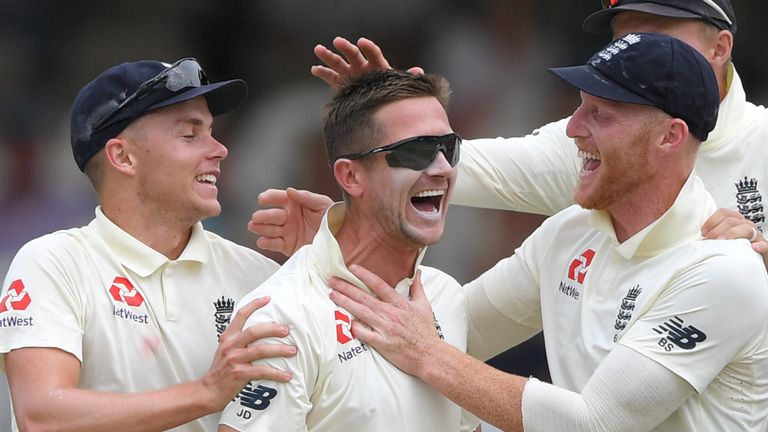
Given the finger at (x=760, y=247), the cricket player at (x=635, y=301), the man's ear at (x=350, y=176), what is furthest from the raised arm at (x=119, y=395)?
the finger at (x=760, y=247)

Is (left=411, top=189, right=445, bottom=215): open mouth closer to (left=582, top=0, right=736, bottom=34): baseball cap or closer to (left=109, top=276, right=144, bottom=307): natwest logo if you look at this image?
(left=109, top=276, right=144, bottom=307): natwest logo

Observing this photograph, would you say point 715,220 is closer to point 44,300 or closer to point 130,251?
point 130,251

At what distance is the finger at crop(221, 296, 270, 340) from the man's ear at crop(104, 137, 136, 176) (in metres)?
0.74

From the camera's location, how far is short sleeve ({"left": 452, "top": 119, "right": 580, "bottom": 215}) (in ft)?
15.2

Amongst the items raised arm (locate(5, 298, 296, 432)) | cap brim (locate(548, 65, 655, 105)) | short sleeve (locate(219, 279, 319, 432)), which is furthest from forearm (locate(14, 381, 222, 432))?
cap brim (locate(548, 65, 655, 105))

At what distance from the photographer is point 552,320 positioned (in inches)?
155

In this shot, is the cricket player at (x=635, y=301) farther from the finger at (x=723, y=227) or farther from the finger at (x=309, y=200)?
the finger at (x=309, y=200)

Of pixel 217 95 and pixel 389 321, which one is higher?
pixel 217 95

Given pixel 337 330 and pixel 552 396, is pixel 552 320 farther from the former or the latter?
pixel 337 330

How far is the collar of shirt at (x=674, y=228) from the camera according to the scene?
3.70 m

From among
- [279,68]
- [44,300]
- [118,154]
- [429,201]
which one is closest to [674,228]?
[429,201]

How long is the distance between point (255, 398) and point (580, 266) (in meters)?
1.12

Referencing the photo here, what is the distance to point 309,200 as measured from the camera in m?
4.20

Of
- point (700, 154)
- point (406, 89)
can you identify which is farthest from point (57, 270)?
point (700, 154)
